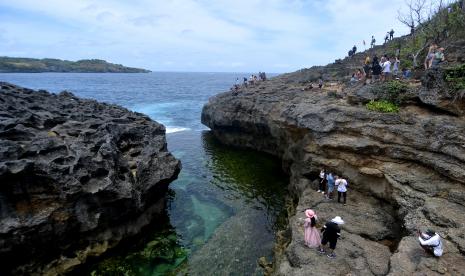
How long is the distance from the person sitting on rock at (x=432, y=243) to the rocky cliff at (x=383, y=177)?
324 mm

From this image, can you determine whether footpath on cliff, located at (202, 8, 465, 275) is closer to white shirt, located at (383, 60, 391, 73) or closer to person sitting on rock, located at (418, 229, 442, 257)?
person sitting on rock, located at (418, 229, 442, 257)

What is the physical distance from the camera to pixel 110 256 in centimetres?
2166

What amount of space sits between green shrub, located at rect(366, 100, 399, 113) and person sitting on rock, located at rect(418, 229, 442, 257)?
10.8 m

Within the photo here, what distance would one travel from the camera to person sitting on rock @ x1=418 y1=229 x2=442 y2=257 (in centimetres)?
1439

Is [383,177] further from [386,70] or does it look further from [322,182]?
[386,70]

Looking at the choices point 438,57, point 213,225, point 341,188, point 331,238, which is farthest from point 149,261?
point 438,57

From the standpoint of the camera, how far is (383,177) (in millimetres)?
21625

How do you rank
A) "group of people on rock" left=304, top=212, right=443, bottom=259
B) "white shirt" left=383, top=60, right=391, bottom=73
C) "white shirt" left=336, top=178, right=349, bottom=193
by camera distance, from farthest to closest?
1. "white shirt" left=383, top=60, right=391, bottom=73
2. "white shirt" left=336, top=178, right=349, bottom=193
3. "group of people on rock" left=304, top=212, right=443, bottom=259

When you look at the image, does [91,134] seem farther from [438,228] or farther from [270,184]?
[438,228]

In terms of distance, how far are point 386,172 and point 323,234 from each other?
24.5 feet

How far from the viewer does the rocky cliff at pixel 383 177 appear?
15656 mm

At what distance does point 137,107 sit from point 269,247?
7049 cm

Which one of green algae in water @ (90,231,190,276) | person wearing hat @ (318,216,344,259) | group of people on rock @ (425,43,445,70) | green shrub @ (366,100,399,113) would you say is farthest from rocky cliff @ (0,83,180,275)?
group of people on rock @ (425,43,445,70)

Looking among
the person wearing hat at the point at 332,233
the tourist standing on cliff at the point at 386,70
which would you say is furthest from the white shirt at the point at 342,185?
the tourist standing on cliff at the point at 386,70
